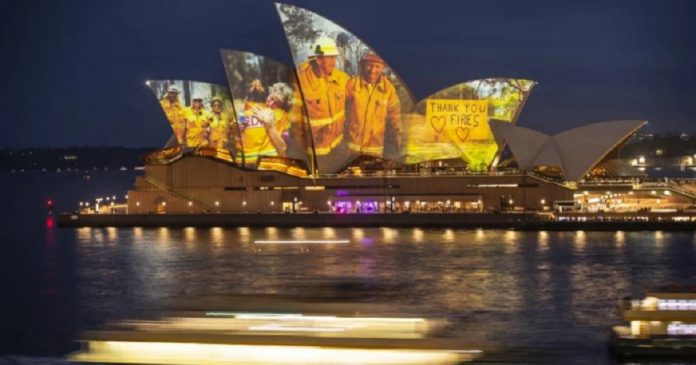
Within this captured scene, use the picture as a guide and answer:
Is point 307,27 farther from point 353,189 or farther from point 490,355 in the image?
point 490,355

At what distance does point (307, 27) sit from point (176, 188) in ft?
28.2

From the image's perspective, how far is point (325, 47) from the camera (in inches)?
1700

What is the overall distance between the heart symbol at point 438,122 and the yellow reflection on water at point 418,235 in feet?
20.1

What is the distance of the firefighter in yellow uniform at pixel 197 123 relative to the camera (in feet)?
151

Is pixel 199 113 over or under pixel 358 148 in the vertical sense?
over

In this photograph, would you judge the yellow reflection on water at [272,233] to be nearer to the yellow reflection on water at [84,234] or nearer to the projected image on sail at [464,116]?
the yellow reflection on water at [84,234]

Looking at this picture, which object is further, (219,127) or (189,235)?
(219,127)

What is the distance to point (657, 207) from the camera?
1711 inches

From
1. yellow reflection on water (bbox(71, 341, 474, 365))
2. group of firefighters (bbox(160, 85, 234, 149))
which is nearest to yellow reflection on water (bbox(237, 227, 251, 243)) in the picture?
group of firefighters (bbox(160, 85, 234, 149))

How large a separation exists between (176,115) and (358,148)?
7.94 metres

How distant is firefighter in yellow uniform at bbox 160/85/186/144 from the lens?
45812mm

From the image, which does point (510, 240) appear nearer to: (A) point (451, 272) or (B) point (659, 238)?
(B) point (659, 238)

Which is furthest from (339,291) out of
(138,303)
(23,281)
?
(23,281)

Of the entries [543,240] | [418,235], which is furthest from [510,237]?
[418,235]
